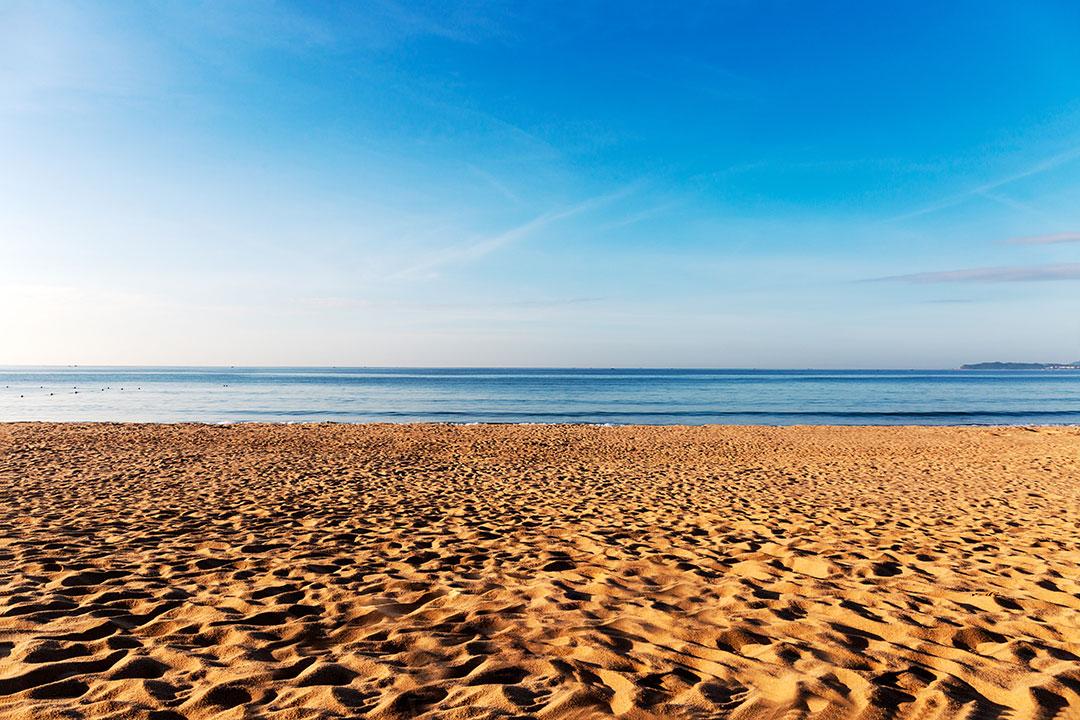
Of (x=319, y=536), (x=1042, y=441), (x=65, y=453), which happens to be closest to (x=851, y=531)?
(x=319, y=536)

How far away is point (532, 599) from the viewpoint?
461 centimetres

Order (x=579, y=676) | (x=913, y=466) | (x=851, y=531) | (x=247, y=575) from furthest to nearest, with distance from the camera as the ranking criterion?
1. (x=913, y=466)
2. (x=851, y=531)
3. (x=247, y=575)
4. (x=579, y=676)

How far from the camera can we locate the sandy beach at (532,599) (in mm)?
3053

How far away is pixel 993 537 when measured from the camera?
6.94m

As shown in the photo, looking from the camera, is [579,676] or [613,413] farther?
[613,413]

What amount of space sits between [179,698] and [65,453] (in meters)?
15.2

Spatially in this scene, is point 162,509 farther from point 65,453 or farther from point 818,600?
point 65,453

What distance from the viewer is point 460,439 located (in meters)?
20.5

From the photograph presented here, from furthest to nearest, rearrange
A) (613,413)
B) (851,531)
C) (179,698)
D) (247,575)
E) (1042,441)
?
1. (613,413)
2. (1042,441)
3. (851,531)
4. (247,575)
5. (179,698)

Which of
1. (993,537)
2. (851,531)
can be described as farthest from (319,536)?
(993,537)

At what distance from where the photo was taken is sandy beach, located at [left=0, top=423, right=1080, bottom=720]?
Answer: 3.05 meters

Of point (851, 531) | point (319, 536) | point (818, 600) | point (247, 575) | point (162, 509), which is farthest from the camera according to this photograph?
point (162, 509)

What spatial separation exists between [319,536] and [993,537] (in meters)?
7.58

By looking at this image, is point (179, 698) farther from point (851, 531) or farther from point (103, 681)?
point (851, 531)
